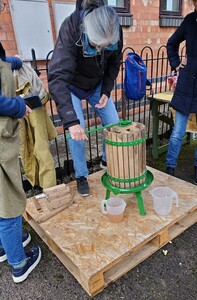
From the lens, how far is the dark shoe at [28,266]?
1908 millimetres

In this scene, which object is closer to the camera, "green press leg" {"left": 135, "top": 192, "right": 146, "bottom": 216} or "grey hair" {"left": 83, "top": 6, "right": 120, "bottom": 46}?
"grey hair" {"left": 83, "top": 6, "right": 120, "bottom": 46}

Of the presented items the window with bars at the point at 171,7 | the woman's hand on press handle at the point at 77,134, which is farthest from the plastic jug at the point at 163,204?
the window with bars at the point at 171,7

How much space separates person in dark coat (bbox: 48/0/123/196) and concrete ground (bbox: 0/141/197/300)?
2.62 ft

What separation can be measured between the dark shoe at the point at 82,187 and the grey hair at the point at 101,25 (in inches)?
50.5

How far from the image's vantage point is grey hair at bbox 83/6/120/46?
176 centimetres

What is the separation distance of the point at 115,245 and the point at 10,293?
2.70ft

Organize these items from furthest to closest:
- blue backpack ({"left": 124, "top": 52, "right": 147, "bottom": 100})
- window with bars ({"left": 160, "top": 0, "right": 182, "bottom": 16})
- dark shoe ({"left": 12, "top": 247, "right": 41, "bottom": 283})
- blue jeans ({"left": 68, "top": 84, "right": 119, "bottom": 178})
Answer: window with bars ({"left": 160, "top": 0, "right": 182, "bottom": 16}), blue backpack ({"left": 124, "top": 52, "right": 147, "bottom": 100}), blue jeans ({"left": 68, "top": 84, "right": 119, "bottom": 178}), dark shoe ({"left": 12, "top": 247, "right": 41, "bottom": 283})

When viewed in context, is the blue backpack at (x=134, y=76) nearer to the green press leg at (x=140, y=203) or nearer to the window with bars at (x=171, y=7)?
the green press leg at (x=140, y=203)

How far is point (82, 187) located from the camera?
255 cm

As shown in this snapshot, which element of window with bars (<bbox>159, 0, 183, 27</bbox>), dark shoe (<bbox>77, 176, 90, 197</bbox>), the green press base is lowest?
dark shoe (<bbox>77, 176, 90, 197</bbox>)

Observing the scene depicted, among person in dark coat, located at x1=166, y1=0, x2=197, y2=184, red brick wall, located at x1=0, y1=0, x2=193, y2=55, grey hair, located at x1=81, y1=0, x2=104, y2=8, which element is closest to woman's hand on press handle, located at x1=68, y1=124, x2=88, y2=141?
grey hair, located at x1=81, y1=0, x2=104, y2=8

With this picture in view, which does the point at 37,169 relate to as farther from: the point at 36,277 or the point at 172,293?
the point at 172,293

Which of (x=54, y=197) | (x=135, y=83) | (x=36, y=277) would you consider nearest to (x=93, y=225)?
(x=54, y=197)

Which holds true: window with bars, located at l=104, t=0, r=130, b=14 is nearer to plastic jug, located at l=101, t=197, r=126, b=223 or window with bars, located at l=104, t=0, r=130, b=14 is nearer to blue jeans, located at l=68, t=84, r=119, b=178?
blue jeans, located at l=68, t=84, r=119, b=178
